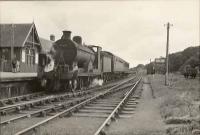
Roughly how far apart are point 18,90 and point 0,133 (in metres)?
10.3

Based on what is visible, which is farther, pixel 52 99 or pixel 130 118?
pixel 52 99

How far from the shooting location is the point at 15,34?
29.0m

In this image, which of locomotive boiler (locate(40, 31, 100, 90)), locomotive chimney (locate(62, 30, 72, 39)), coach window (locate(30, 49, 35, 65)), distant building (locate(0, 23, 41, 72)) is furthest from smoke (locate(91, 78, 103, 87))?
locomotive chimney (locate(62, 30, 72, 39))

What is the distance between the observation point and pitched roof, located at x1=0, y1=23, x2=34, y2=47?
91.7 ft

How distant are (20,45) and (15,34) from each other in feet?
6.34

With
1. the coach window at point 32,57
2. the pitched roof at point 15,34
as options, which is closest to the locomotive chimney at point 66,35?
the pitched roof at point 15,34

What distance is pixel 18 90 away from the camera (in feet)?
58.3

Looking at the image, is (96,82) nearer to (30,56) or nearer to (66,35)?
(30,56)

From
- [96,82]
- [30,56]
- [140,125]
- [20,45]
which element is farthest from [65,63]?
A: [140,125]

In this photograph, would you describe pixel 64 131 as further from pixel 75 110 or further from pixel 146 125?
pixel 75 110

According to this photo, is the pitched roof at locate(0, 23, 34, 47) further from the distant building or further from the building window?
the building window

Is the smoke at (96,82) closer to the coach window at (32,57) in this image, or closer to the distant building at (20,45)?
the distant building at (20,45)

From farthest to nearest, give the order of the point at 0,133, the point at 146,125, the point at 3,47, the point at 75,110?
the point at 3,47 → the point at 75,110 → the point at 146,125 → the point at 0,133

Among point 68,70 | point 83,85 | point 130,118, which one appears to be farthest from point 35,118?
point 83,85
